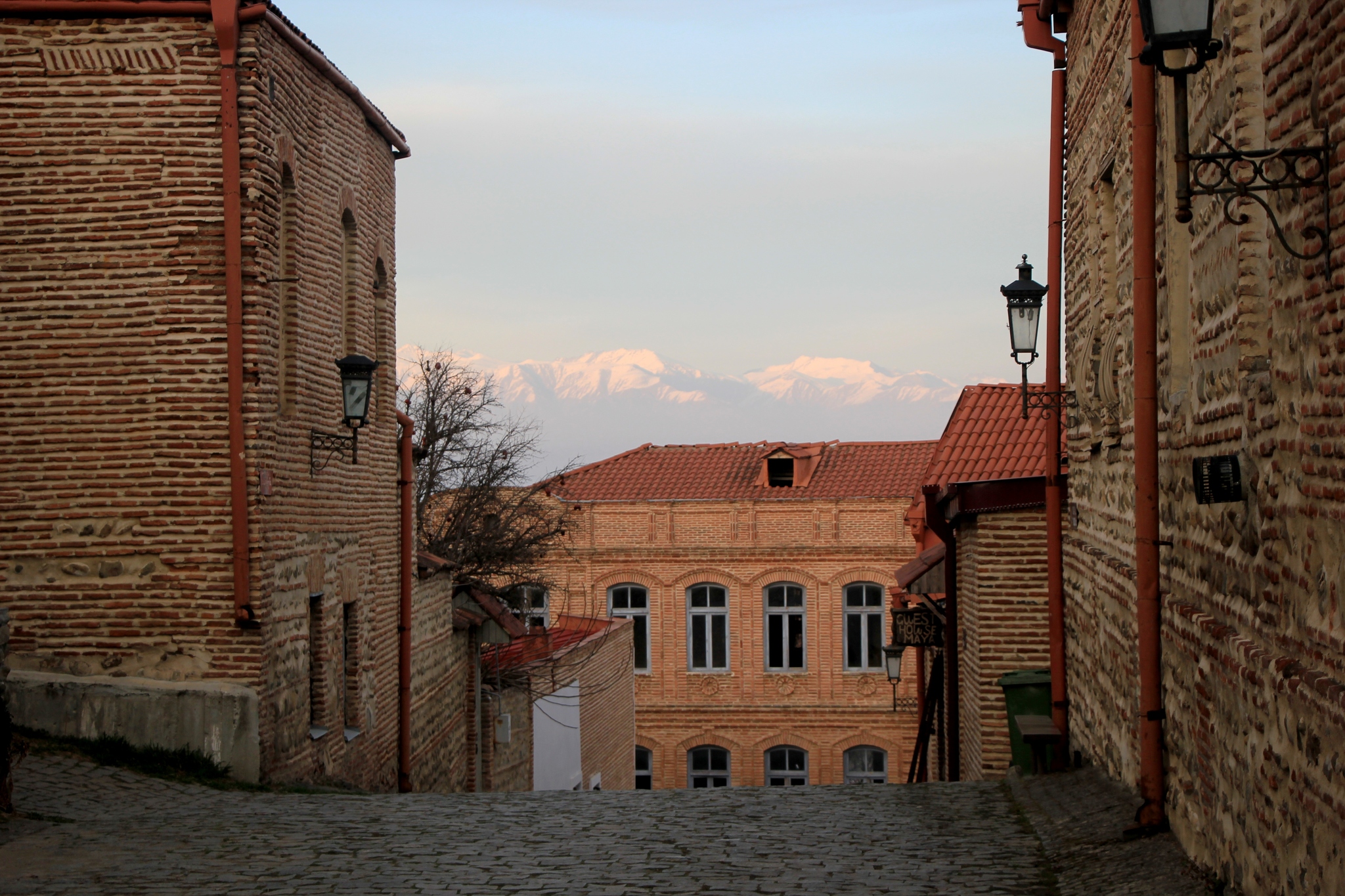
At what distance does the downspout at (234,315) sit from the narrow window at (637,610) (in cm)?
2477

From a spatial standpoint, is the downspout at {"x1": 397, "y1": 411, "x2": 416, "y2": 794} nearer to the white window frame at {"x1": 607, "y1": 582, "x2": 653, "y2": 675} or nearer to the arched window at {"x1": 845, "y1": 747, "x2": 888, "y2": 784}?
the white window frame at {"x1": 607, "y1": 582, "x2": 653, "y2": 675}

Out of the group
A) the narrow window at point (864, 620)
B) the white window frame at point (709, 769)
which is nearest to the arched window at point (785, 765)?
the white window frame at point (709, 769)

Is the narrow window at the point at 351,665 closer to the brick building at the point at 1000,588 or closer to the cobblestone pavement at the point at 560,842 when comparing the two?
the cobblestone pavement at the point at 560,842

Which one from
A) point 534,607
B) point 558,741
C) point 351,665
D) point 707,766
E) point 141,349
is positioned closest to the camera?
point 141,349

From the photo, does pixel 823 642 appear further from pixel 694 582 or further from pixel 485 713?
pixel 485 713

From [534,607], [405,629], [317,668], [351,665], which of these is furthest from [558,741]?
[534,607]

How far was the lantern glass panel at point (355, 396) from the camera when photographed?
12.2 m

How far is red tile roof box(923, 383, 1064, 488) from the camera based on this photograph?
13719mm

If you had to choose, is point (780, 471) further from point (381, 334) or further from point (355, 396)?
point (355, 396)

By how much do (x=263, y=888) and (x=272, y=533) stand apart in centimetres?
471

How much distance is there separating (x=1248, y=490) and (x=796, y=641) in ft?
97.3

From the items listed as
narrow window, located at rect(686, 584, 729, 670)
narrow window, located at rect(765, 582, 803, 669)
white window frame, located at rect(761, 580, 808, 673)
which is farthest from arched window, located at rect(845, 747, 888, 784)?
narrow window, located at rect(686, 584, 729, 670)

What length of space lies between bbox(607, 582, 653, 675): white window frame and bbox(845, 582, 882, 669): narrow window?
496 cm

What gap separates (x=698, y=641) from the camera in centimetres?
3541
